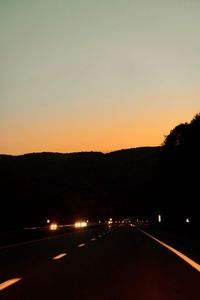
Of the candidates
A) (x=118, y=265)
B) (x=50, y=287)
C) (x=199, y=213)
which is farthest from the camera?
(x=199, y=213)

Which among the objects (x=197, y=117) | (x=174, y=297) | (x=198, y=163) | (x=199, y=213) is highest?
(x=197, y=117)

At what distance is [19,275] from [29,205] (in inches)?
5930

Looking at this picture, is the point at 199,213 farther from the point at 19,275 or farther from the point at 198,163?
the point at 19,275

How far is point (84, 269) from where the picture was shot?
48.9 ft

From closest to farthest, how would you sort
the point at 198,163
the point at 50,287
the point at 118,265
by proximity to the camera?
the point at 50,287 < the point at 118,265 < the point at 198,163

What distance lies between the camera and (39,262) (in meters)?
17.3

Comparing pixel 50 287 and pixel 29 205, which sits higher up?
pixel 29 205

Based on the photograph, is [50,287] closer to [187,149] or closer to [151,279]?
[151,279]

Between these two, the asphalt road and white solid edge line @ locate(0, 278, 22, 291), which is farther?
white solid edge line @ locate(0, 278, 22, 291)

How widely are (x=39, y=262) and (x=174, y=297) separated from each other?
314 inches

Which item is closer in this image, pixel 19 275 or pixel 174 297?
pixel 174 297

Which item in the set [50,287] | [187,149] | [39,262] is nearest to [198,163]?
[187,149]

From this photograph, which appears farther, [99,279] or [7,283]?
[99,279]

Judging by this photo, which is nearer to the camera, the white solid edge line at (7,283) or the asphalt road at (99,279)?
the asphalt road at (99,279)
